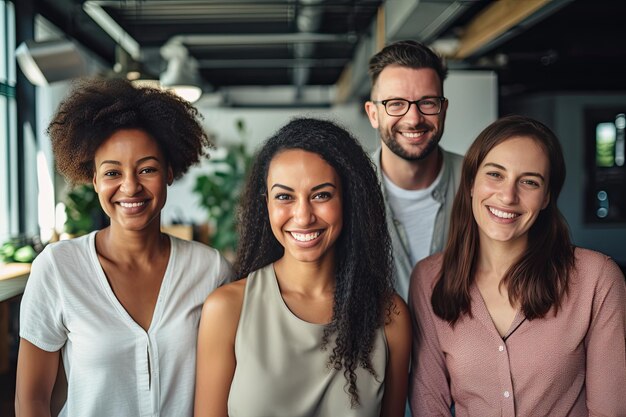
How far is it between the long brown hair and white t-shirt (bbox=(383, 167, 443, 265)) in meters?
0.41

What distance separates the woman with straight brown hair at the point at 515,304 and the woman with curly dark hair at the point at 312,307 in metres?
0.16

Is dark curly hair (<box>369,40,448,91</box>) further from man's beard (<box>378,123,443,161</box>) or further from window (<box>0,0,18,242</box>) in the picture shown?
window (<box>0,0,18,242</box>)

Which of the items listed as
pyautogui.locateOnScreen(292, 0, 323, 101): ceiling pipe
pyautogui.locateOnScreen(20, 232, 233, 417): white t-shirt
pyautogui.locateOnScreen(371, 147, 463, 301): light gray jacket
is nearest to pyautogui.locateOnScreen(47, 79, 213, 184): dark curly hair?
pyautogui.locateOnScreen(20, 232, 233, 417): white t-shirt

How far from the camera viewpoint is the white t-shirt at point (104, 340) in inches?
65.8

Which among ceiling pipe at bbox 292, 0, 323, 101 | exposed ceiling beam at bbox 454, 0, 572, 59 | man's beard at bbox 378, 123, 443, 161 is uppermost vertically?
ceiling pipe at bbox 292, 0, 323, 101

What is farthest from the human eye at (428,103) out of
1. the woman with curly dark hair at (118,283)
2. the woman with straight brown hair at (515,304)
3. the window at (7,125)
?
the window at (7,125)

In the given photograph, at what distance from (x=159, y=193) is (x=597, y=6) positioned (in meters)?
5.21

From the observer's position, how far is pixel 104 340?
5.46ft

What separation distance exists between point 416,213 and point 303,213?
0.88 meters

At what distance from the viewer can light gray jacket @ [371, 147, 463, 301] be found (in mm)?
2293

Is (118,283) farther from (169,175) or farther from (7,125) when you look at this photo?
(7,125)

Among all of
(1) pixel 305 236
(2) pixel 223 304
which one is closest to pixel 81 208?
(2) pixel 223 304

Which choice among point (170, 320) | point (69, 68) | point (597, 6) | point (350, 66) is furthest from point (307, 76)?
point (170, 320)

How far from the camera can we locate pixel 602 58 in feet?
21.9
